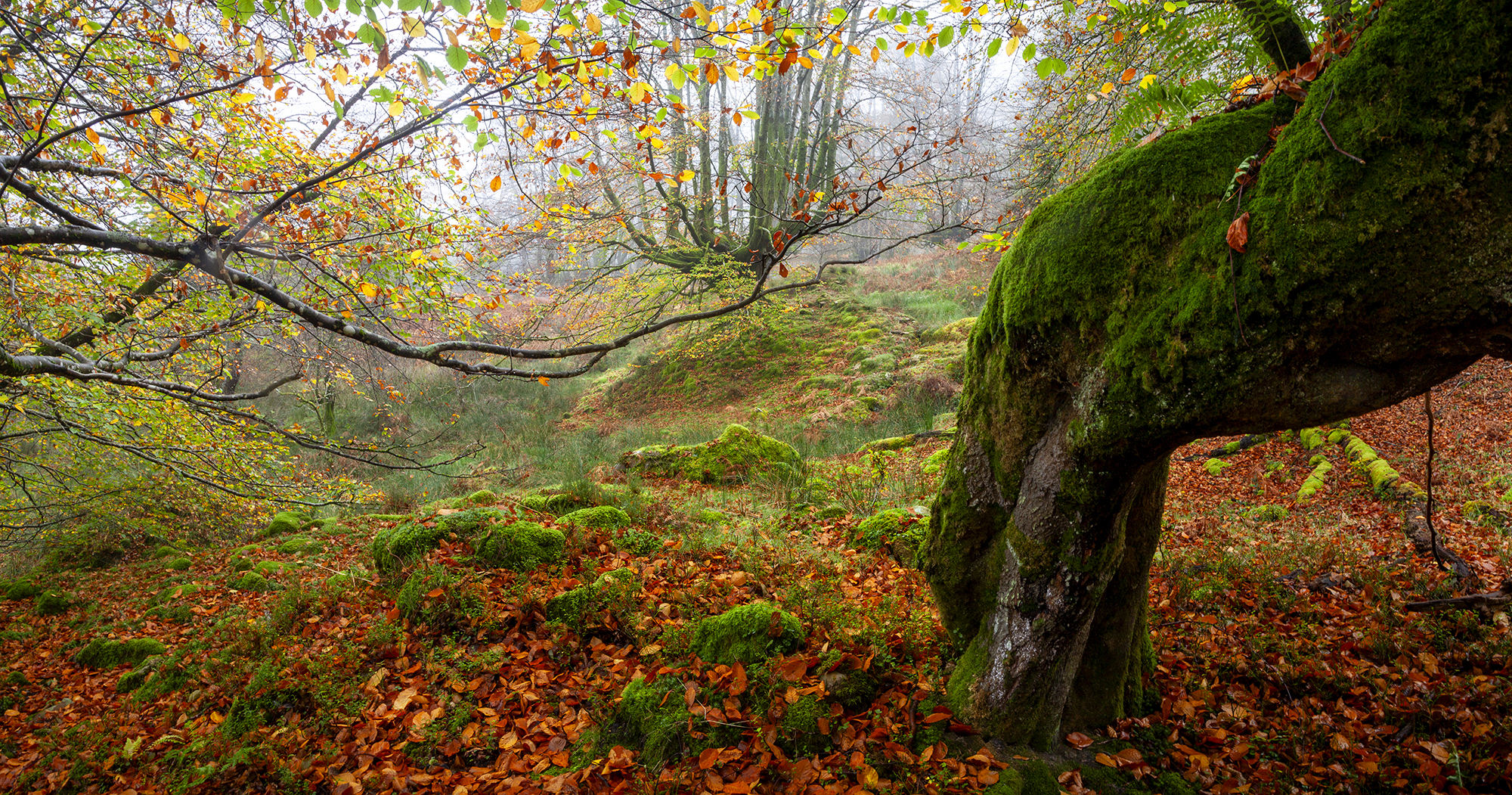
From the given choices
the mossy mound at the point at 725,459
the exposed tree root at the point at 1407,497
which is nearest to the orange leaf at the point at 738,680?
the exposed tree root at the point at 1407,497

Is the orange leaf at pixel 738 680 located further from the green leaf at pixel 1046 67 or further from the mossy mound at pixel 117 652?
the mossy mound at pixel 117 652

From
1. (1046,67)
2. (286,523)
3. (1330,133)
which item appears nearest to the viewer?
(1330,133)

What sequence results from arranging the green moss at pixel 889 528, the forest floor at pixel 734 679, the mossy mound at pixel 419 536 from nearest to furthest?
1. the forest floor at pixel 734 679
2. the mossy mound at pixel 419 536
3. the green moss at pixel 889 528

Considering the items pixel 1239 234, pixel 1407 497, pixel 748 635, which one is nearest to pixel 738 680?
pixel 748 635

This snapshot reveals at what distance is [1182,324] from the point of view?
5.59 ft

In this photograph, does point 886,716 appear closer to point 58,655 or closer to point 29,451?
point 58,655

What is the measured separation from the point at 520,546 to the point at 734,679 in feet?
7.25

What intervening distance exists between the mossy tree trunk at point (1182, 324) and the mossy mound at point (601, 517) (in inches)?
117

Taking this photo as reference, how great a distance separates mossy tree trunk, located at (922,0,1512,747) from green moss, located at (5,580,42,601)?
8.90 metres

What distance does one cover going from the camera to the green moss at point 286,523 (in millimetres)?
7875

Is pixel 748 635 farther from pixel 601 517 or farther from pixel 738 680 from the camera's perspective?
pixel 601 517

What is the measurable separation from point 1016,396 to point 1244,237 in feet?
3.20

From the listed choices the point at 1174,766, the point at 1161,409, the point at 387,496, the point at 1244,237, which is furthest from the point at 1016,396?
the point at 387,496

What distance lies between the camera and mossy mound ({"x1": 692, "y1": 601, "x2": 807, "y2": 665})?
3.11 m
